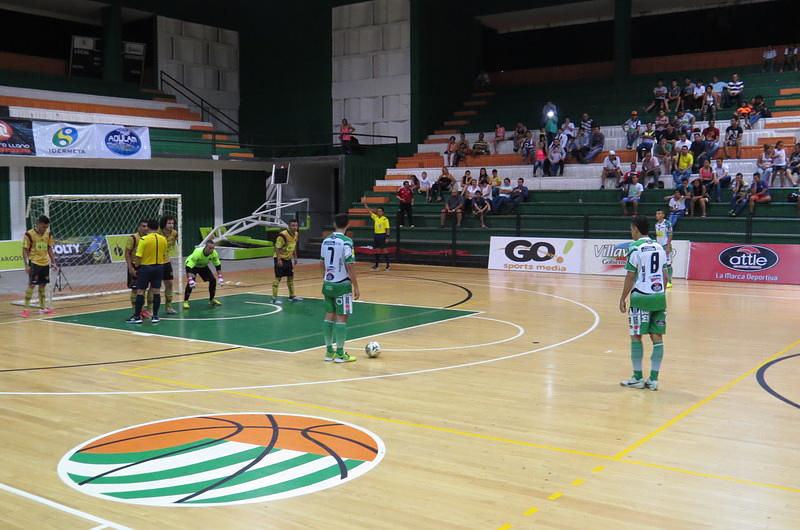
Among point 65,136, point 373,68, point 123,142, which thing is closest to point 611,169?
point 373,68

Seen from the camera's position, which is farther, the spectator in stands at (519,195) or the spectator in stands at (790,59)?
the spectator in stands at (790,59)

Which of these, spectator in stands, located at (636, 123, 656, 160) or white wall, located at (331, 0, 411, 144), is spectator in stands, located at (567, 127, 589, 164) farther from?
white wall, located at (331, 0, 411, 144)

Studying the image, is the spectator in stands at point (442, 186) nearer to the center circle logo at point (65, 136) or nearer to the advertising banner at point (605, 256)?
the advertising banner at point (605, 256)

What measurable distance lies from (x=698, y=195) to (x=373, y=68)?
50.6 feet

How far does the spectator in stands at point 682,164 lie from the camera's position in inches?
965

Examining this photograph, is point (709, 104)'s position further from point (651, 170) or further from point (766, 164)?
point (766, 164)

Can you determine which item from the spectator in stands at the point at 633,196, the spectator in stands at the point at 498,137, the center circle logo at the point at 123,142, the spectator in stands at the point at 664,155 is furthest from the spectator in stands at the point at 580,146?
the center circle logo at the point at 123,142

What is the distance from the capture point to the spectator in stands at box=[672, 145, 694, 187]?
80.4 feet

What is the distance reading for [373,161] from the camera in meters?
31.8

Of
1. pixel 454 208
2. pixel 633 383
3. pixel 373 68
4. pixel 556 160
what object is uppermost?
pixel 373 68

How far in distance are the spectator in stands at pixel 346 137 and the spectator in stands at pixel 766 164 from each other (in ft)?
47.2

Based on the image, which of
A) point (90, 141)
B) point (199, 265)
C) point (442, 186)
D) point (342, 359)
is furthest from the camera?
point (442, 186)

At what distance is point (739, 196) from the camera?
2283 cm

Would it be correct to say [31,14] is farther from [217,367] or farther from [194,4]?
[217,367]
